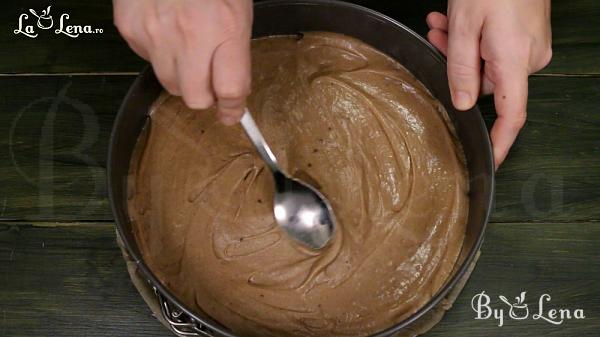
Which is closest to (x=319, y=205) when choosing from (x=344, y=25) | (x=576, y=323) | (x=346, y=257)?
(x=346, y=257)

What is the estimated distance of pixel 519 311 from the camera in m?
1.51

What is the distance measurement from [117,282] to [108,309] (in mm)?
70

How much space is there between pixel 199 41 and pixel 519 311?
41.8 inches

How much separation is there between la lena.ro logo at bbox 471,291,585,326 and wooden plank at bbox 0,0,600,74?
0.66 meters

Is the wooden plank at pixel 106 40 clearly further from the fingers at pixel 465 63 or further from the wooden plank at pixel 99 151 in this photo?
the fingers at pixel 465 63

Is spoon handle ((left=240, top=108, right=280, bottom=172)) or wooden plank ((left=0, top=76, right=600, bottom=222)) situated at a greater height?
spoon handle ((left=240, top=108, right=280, bottom=172))

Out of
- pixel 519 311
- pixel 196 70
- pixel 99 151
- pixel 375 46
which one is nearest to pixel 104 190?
pixel 99 151

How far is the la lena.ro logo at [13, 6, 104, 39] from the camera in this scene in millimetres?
1684

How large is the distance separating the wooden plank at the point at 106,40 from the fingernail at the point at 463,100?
473 mm

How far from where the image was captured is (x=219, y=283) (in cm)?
138

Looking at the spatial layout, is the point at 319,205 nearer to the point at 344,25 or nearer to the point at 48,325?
the point at 344,25

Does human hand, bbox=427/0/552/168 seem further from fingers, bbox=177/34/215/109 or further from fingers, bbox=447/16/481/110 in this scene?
fingers, bbox=177/34/215/109

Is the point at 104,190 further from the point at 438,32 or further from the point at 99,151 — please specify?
the point at 438,32

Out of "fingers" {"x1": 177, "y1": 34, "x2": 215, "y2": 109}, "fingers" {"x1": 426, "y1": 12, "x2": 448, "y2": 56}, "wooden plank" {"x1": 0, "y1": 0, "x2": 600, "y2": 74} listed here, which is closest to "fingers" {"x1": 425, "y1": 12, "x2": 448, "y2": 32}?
"fingers" {"x1": 426, "y1": 12, "x2": 448, "y2": 56}
